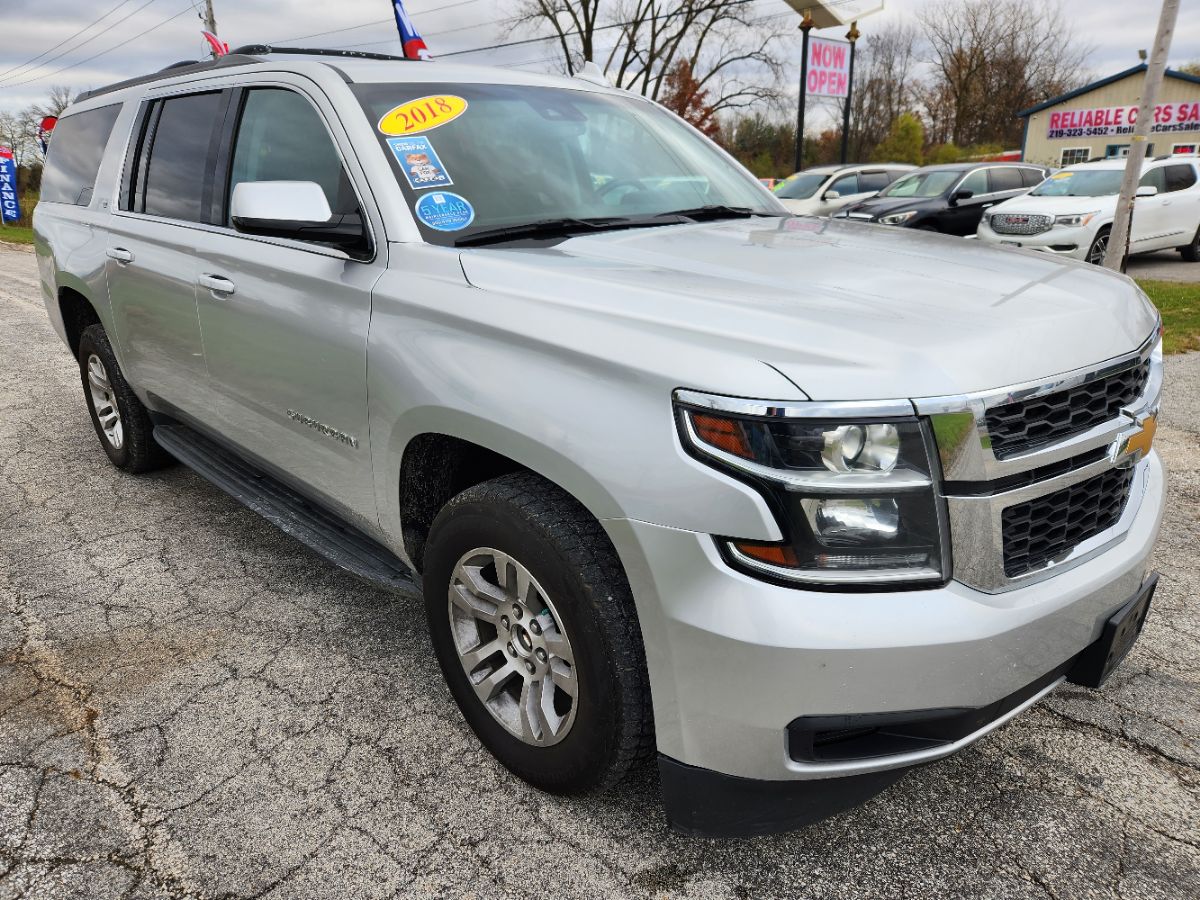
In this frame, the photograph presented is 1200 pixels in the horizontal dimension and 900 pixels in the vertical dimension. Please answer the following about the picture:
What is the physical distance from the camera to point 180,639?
10.2 feet

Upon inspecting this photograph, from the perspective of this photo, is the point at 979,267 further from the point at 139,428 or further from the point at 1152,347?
the point at 139,428

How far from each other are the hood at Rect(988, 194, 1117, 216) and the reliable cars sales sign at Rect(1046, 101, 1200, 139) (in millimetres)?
27281

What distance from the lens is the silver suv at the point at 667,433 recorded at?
5.35 feet

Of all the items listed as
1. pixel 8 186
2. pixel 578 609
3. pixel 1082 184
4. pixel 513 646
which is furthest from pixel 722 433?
pixel 8 186

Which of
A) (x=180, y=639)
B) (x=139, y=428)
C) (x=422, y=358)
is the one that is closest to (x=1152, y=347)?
(x=422, y=358)

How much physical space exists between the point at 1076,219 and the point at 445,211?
11.0 meters

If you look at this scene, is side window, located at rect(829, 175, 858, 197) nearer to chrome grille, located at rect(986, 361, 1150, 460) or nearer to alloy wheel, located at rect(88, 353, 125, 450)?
alloy wheel, located at rect(88, 353, 125, 450)

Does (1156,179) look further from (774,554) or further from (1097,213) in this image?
(774,554)

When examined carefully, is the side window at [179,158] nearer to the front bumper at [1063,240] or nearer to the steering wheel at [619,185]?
the steering wheel at [619,185]

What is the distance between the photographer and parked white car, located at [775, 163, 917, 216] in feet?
51.3

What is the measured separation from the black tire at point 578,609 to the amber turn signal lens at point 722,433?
38 centimetres

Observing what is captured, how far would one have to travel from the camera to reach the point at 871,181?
1652 cm

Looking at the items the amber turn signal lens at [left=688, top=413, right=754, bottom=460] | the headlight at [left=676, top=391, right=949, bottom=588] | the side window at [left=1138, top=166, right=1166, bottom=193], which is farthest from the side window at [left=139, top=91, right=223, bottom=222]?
the side window at [left=1138, top=166, right=1166, bottom=193]

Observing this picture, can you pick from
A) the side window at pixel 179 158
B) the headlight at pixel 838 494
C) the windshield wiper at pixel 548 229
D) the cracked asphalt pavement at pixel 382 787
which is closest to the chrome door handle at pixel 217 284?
the side window at pixel 179 158
